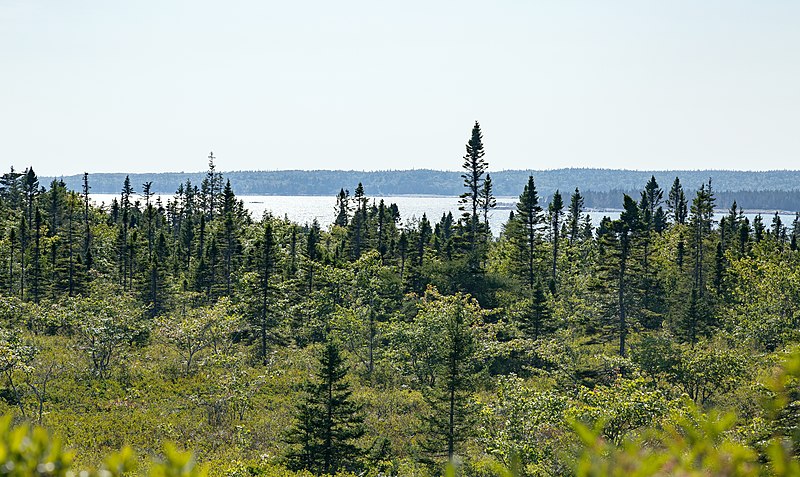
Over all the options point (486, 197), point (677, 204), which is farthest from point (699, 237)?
point (677, 204)

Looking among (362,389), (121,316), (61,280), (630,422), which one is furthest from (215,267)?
(630,422)

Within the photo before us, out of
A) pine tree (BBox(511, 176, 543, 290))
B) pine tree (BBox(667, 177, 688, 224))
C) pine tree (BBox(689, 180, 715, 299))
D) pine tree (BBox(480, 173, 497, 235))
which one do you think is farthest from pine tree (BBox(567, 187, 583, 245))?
pine tree (BBox(511, 176, 543, 290))

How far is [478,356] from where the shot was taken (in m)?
39.4

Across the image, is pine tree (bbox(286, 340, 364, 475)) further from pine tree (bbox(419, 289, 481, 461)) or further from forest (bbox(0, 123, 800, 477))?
pine tree (bbox(419, 289, 481, 461))

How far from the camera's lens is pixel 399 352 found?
42500mm

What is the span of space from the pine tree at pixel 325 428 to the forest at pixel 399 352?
A: 0.09 metres

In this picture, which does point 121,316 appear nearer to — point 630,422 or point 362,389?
point 362,389

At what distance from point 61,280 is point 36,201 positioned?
42.4 meters

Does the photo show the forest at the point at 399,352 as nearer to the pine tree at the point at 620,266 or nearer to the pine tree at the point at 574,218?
the pine tree at the point at 620,266

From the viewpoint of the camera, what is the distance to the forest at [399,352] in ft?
68.4

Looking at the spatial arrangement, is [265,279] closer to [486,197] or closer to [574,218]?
[486,197]

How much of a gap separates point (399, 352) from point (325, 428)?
17609mm

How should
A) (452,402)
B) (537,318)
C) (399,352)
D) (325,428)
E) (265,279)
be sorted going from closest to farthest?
(325,428) < (452,402) < (399,352) < (537,318) < (265,279)

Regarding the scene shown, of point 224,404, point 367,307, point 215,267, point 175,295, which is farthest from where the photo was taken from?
point 215,267
